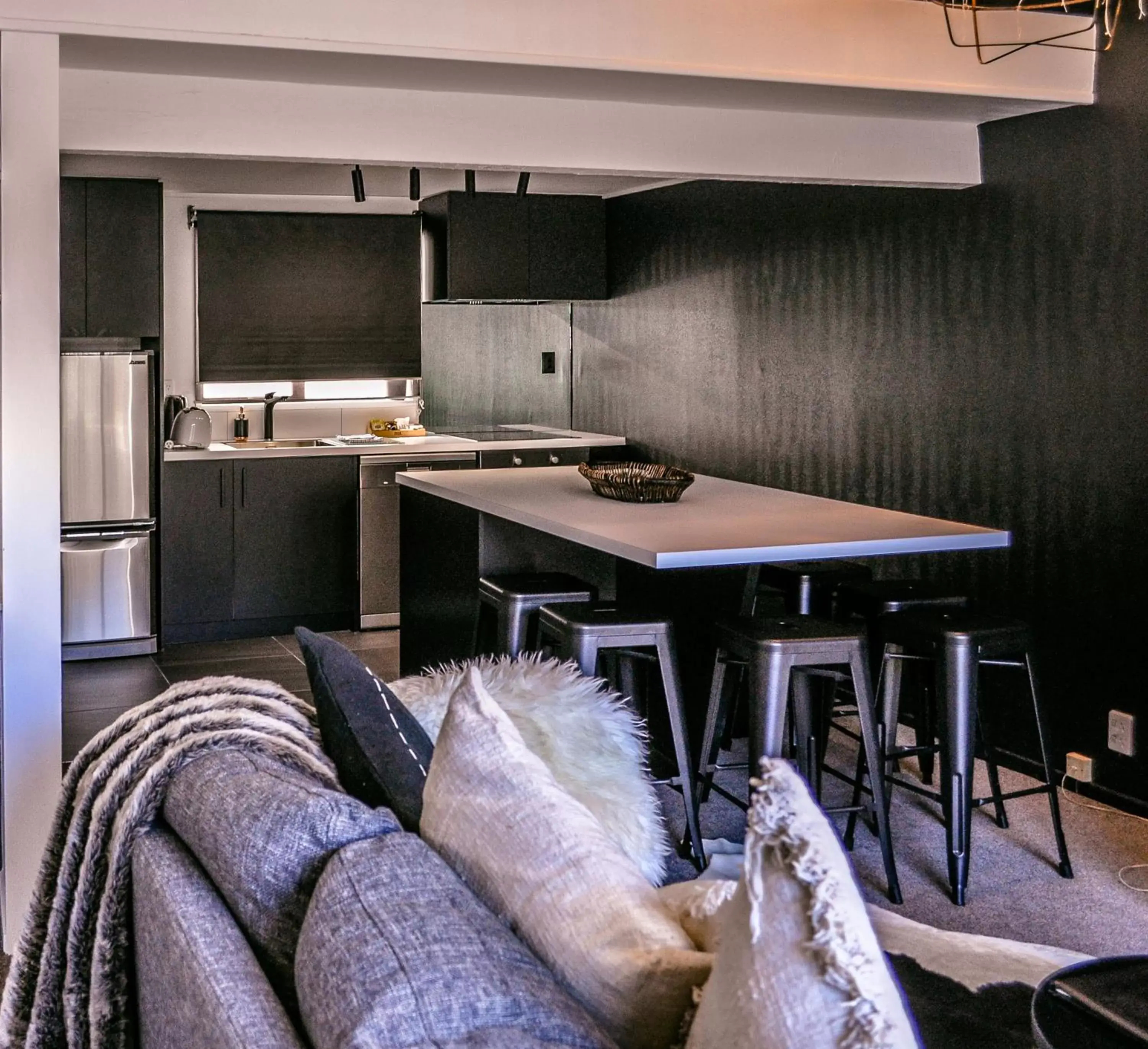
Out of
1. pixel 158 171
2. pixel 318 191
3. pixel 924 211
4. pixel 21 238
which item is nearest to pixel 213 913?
pixel 21 238

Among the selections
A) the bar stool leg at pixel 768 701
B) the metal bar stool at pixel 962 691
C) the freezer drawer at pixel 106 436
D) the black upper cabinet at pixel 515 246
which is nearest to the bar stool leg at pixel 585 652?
the bar stool leg at pixel 768 701

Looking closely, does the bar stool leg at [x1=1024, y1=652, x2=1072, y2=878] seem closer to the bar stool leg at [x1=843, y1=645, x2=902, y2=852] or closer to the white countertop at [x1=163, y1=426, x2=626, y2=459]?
the bar stool leg at [x1=843, y1=645, x2=902, y2=852]

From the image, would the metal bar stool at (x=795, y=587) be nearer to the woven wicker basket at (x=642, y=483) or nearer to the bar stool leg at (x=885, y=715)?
the bar stool leg at (x=885, y=715)

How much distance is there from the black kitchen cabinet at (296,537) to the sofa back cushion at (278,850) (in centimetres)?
540

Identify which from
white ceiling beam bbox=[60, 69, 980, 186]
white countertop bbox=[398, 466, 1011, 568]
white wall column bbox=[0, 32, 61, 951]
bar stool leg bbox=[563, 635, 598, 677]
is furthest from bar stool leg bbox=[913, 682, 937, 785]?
white wall column bbox=[0, 32, 61, 951]

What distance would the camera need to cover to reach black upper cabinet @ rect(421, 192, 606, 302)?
24.1ft

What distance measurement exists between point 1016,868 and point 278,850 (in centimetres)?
281

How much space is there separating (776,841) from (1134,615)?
3.62 m

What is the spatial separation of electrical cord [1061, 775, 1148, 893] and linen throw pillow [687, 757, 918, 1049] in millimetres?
3036

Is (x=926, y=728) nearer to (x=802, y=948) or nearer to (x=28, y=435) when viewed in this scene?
(x=28, y=435)

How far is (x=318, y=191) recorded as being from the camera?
734cm

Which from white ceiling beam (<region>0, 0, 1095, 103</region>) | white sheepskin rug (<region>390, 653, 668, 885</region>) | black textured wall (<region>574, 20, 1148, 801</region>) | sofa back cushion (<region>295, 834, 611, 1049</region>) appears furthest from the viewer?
black textured wall (<region>574, 20, 1148, 801</region>)

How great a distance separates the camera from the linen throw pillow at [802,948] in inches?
35.5

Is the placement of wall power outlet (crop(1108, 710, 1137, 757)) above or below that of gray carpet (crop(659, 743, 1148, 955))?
above
